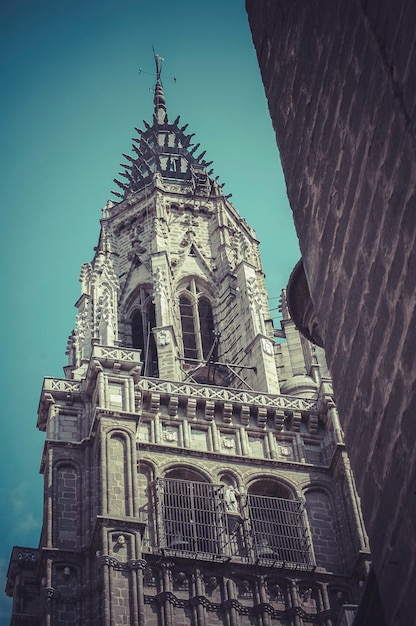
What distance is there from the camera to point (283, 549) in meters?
36.1

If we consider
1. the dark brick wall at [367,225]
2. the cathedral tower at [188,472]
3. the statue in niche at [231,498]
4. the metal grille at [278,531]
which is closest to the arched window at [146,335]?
the cathedral tower at [188,472]

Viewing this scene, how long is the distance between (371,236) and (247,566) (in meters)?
27.2

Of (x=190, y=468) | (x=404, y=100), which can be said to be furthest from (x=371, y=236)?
(x=190, y=468)

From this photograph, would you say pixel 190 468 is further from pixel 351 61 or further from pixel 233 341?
pixel 351 61

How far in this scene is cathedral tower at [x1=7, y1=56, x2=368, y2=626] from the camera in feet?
109

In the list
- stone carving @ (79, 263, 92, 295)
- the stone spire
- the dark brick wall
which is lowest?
the dark brick wall

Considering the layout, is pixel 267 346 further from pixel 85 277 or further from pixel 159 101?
pixel 159 101

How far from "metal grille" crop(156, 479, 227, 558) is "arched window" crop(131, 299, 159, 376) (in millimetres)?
10234

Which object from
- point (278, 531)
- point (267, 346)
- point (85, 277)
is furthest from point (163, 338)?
→ point (278, 531)

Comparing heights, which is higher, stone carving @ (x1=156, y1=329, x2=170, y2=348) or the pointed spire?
the pointed spire

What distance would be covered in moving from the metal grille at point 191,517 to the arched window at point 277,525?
43.2 inches

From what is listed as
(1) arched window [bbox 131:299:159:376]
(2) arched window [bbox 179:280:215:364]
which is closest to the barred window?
(1) arched window [bbox 131:299:159:376]

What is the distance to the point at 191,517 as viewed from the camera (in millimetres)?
36156

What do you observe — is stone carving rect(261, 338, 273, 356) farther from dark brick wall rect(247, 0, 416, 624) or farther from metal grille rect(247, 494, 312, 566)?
dark brick wall rect(247, 0, 416, 624)
